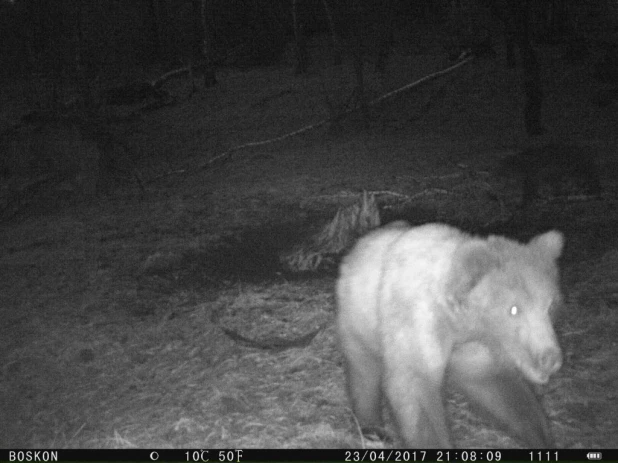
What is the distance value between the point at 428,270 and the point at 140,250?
511cm

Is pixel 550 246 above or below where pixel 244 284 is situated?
above

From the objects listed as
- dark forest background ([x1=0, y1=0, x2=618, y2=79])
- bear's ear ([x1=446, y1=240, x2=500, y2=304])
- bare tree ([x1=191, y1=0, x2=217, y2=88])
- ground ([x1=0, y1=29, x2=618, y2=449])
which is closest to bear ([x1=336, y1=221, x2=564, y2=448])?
bear's ear ([x1=446, y1=240, x2=500, y2=304])

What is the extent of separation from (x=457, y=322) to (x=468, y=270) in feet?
0.91

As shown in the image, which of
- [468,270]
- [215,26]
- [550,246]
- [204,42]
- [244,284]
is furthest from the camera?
[215,26]

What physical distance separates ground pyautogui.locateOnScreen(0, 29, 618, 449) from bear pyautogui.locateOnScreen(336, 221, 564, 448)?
471 mm

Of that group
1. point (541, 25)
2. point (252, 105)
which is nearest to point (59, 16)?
point (252, 105)

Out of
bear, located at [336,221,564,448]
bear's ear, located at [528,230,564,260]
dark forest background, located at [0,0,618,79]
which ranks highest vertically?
dark forest background, located at [0,0,618,79]

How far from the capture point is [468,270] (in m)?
3.06

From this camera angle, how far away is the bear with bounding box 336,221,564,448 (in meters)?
3.07

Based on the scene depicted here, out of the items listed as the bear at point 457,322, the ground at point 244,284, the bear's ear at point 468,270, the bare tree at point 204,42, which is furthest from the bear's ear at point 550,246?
the bare tree at point 204,42

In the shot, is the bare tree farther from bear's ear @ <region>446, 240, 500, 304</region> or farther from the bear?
bear's ear @ <region>446, 240, 500, 304</region>

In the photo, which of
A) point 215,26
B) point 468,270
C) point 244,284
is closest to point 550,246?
point 468,270

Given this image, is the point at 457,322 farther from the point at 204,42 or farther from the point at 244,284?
the point at 204,42

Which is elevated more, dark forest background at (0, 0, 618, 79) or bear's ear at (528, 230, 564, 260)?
dark forest background at (0, 0, 618, 79)
